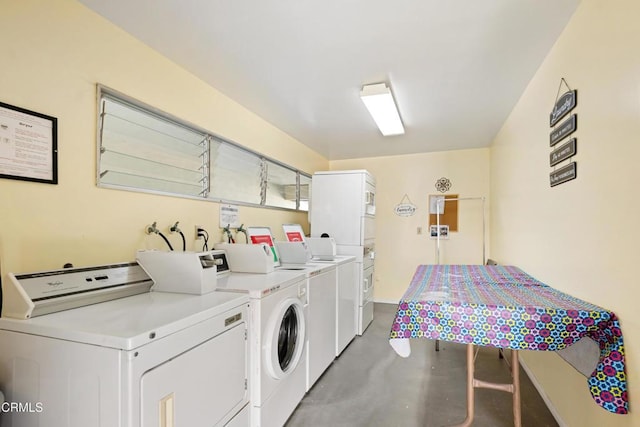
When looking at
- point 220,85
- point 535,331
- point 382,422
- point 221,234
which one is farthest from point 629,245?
point 220,85

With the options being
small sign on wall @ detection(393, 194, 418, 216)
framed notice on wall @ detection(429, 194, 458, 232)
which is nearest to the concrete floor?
framed notice on wall @ detection(429, 194, 458, 232)

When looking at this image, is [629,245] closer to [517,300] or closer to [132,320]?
[517,300]

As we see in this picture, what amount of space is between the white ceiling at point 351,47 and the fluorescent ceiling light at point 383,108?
0.08 m

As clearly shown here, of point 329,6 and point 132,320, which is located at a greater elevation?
point 329,6

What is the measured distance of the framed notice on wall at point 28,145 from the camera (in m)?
1.45

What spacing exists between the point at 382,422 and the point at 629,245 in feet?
5.79

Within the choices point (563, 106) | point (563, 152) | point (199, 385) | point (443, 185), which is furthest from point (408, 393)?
point (443, 185)

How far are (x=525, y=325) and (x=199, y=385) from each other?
1499 mm

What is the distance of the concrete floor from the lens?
2.18 m

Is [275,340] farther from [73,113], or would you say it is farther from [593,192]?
[593,192]

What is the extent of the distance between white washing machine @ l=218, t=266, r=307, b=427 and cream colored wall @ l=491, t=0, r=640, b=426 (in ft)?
5.49

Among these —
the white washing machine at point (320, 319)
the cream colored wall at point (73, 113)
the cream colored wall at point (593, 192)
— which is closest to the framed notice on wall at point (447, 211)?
the cream colored wall at point (593, 192)

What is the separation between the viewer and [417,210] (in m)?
5.32

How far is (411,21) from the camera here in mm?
1894
